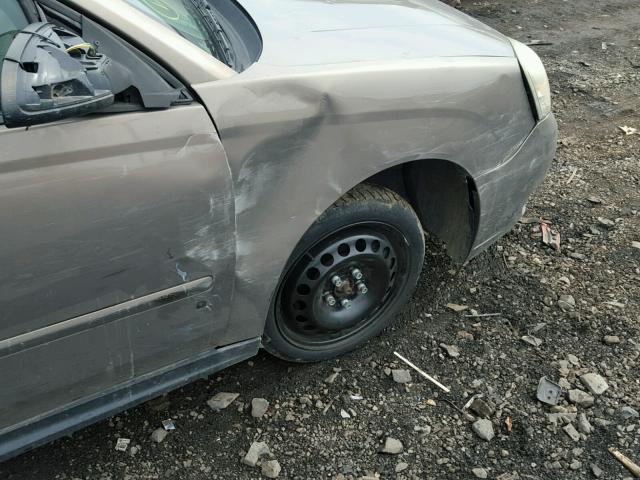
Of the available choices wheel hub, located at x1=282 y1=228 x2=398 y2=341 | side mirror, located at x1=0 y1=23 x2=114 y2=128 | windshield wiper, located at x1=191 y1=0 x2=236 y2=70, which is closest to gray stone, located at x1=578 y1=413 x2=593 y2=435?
wheel hub, located at x1=282 y1=228 x2=398 y2=341

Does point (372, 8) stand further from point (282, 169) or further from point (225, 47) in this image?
point (282, 169)

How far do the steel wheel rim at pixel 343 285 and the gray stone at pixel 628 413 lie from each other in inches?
39.7

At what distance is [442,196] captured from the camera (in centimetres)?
270

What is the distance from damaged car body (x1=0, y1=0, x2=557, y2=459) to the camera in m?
1.56

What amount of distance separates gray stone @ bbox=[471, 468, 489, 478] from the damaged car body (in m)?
0.71

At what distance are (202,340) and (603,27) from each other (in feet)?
18.7

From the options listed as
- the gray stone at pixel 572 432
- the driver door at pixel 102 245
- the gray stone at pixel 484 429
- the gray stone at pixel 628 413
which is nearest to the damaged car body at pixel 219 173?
the driver door at pixel 102 245

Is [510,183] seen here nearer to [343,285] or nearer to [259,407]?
[343,285]

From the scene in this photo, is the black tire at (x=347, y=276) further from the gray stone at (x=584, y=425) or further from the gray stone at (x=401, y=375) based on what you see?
the gray stone at (x=584, y=425)

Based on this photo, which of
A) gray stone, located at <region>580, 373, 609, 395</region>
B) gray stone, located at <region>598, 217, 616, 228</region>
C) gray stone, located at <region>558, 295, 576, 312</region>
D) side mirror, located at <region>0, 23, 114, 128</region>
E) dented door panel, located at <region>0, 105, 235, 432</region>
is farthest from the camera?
gray stone, located at <region>598, 217, 616, 228</region>

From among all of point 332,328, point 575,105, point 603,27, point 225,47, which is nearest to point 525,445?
point 332,328

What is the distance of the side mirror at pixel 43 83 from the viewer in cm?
138

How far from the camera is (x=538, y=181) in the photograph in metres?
2.77

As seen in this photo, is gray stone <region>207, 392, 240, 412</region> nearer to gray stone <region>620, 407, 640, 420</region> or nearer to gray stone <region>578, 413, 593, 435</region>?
gray stone <region>578, 413, 593, 435</region>
